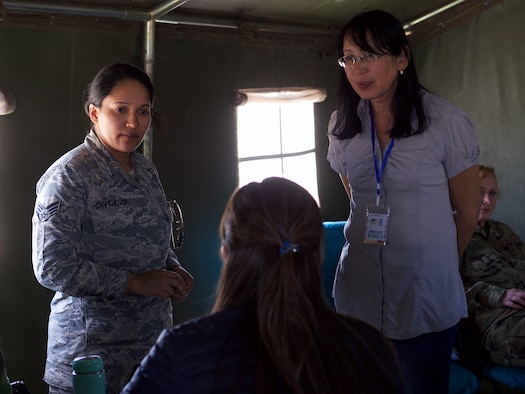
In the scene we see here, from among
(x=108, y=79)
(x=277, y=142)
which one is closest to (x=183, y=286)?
(x=108, y=79)

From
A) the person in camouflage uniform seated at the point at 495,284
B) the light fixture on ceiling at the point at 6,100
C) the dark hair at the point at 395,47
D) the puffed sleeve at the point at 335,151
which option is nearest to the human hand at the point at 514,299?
the person in camouflage uniform seated at the point at 495,284

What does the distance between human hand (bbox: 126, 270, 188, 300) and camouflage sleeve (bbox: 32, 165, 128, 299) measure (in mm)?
33

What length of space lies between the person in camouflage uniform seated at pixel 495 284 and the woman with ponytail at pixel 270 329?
76.8 inches

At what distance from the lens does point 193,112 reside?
363 cm

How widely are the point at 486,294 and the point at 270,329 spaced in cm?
221

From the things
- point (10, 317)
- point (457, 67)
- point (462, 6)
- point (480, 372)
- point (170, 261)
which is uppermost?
point (462, 6)

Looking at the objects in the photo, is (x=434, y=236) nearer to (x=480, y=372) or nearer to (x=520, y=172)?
(x=480, y=372)

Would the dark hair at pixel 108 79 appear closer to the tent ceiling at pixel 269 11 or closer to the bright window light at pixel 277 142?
the tent ceiling at pixel 269 11

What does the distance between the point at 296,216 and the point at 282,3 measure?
2.59 meters

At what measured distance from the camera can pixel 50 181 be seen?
76.5 inches

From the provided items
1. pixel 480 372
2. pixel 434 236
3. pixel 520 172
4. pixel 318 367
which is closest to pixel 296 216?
pixel 318 367

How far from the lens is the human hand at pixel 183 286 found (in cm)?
204

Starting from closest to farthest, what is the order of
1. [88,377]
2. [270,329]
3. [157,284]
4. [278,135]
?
[270,329] < [88,377] < [157,284] < [278,135]

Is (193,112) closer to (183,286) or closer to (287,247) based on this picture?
(183,286)
